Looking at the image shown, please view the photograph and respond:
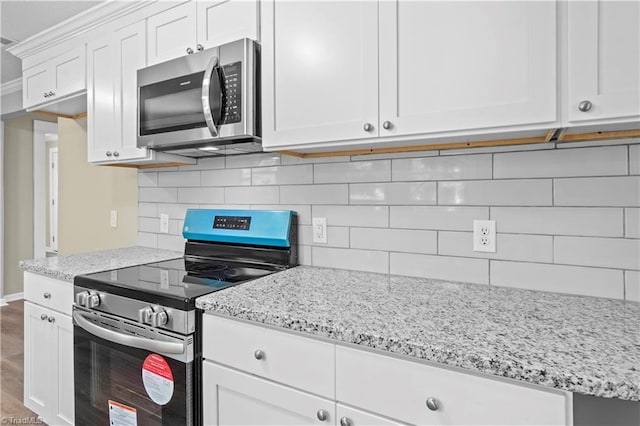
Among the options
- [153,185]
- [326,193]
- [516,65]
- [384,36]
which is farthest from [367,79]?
[153,185]

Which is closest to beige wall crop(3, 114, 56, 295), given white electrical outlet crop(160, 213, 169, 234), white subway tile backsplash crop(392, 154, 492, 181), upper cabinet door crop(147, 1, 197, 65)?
white electrical outlet crop(160, 213, 169, 234)

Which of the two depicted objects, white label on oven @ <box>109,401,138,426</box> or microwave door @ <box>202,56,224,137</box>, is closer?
white label on oven @ <box>109,401,138,426</box>

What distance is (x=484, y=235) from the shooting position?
140cm

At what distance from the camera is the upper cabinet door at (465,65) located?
40.7 inches

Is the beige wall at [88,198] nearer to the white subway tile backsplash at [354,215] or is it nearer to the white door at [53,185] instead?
the white subway tile backsplash at [354,215]

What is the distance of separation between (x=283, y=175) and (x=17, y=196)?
177 inches

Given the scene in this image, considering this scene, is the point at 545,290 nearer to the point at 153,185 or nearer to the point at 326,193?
the point at 326,193

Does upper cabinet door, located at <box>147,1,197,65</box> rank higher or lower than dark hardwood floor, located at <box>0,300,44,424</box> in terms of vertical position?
higher

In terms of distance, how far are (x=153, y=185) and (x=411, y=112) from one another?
1.86m

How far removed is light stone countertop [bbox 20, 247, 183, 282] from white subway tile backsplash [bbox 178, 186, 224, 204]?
34cm

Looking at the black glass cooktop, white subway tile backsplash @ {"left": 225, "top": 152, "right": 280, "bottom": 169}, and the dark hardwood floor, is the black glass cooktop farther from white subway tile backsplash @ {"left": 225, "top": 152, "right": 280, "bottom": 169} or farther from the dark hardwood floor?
the dark hardwood floor

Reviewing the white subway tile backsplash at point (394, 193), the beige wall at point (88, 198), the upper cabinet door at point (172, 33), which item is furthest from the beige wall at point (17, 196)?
the white subway tile backsplash at point (394, 193)

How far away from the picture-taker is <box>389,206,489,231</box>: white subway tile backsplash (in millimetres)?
1430

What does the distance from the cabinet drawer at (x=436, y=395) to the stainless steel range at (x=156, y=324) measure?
1.94ft
